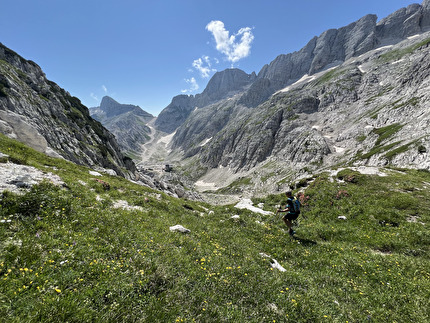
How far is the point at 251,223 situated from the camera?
1588 centimetres

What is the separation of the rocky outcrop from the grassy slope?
2579cm

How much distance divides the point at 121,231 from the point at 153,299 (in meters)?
4.80

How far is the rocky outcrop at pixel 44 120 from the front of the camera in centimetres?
3262

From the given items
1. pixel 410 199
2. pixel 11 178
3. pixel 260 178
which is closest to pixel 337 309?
pixel 11 178

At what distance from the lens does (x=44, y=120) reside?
72938 millimetres

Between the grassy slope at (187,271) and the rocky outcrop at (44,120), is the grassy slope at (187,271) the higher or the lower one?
the lower one

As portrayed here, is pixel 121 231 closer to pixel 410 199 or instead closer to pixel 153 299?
pixel 153 299

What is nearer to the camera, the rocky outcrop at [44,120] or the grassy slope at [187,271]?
the grassy slope at [187,271]

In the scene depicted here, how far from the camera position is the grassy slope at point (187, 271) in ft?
15.8

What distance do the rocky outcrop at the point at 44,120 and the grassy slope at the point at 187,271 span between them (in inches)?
1015

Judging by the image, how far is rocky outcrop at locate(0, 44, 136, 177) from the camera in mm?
32625

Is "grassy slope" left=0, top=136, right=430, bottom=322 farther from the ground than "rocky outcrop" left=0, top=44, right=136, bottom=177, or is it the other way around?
"rocky outcrop" left=0, top=44, right=136, bottom=177

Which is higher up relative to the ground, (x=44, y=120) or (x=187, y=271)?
(x=44, y=120)

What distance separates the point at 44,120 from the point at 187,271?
97.1 metres
